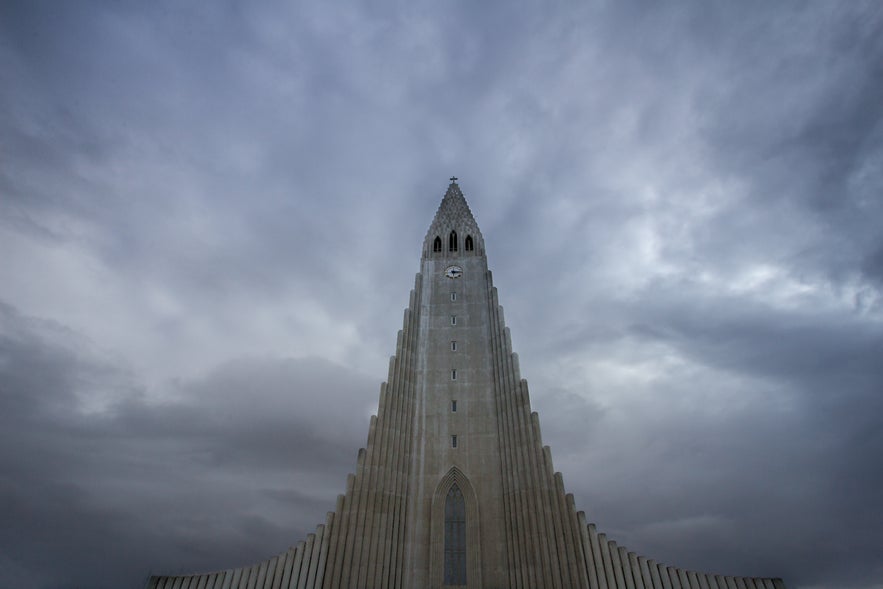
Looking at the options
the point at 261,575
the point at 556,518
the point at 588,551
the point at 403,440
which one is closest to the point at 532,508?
the point at 556,518

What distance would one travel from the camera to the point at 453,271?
42.2 meters

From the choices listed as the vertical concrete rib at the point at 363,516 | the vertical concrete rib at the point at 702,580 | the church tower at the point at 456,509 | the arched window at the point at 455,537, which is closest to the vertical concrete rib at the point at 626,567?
the church tower at the point at 456,509

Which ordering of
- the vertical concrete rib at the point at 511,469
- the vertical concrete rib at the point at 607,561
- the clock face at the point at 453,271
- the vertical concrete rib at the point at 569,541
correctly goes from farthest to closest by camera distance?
the clock face at the point at 453,271, the vertical concrete rib at the point at 511,469, the vertical concrete rib at the point at 607,561, the vertical concrete rib at the point at 569,541

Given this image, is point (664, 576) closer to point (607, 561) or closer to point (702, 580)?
point (702, 580)

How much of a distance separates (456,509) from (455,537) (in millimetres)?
1650

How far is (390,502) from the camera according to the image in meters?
29.8

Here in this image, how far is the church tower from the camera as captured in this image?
2738 centimetres

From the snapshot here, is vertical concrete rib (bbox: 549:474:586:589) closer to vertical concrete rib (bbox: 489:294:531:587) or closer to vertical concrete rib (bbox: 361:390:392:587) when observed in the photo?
vertical concrete rib (bbox: 489:294:531:587)

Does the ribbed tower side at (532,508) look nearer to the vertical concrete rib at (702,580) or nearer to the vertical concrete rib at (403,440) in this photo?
the vertical concrete rib at (403,440)

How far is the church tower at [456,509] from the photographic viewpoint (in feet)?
89.8

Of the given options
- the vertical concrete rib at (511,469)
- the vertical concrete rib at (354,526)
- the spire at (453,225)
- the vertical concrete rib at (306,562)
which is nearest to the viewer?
the vertical concrete rib at (354,526)

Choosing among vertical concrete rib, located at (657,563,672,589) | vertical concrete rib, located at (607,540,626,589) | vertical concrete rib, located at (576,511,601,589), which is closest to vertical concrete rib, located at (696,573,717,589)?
vertical concrete rib, located at (657,563,672,589)

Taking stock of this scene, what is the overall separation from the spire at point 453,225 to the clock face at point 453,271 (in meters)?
2.27

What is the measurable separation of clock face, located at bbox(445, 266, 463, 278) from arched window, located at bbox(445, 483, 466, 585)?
1794 cm
